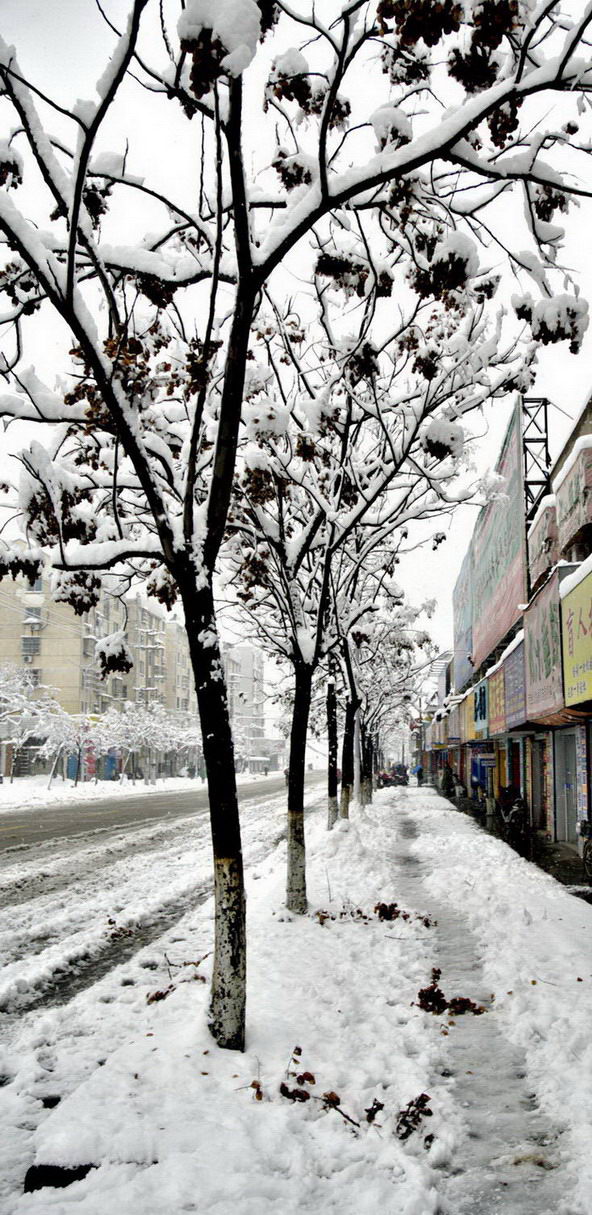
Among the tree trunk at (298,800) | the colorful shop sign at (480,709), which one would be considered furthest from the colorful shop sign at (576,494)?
the colorful shop sign at (480,709)

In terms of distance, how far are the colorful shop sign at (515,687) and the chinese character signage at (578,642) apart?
215 inches

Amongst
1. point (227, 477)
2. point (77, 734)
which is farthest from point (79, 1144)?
point (77, 734)

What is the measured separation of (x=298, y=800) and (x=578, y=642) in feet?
17.7

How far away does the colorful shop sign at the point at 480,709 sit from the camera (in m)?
29.5

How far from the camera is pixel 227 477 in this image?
5918mm

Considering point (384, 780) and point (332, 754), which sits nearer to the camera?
point (332, 754)

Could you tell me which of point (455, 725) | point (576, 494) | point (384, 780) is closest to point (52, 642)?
point (384, 780)

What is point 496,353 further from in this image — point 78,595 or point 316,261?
point 78,595

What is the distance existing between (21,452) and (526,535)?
19200 mm

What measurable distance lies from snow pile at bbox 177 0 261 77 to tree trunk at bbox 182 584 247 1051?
10.5ft

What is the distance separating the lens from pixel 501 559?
28.2m

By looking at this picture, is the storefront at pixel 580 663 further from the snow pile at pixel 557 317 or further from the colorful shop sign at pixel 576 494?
the snow pile at pixel 557 317

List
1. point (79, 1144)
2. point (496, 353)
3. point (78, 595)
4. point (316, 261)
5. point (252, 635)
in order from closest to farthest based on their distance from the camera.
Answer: point (79, 1144)
point (316, 261)
point (78, 595)
point (496, 353)
point (252, 635)

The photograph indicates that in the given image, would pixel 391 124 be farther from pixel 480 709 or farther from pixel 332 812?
pixel 480 709
